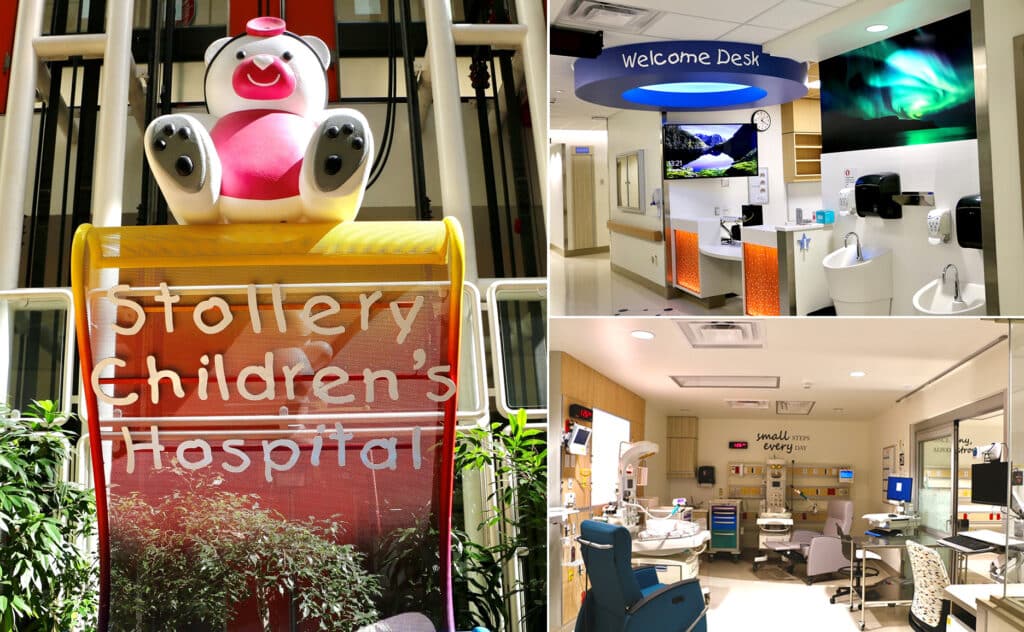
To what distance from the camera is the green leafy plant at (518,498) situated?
2.70 metres

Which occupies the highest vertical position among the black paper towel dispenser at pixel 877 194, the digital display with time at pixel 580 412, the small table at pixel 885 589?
the black paper towel dispenser at pixel 877 194

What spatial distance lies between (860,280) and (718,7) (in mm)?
542

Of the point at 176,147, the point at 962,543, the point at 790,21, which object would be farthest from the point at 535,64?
the point at 962,543

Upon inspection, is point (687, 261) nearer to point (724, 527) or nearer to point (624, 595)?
point (724, 527)

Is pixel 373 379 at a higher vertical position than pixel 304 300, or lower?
lower

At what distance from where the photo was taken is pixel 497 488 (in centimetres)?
277

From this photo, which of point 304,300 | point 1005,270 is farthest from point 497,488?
point 1005,270

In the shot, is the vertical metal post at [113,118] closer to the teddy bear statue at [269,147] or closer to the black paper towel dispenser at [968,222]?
the teddy bear statue at [269,147]

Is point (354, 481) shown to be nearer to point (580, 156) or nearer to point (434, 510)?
point (434, 510)

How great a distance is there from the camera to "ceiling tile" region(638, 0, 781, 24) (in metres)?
1.48

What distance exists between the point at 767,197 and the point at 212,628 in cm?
192

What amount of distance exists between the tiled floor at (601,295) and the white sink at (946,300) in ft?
1.03

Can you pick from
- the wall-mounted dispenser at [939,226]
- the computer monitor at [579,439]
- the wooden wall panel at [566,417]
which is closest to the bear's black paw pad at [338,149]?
the wooden wall panel at [566,417]

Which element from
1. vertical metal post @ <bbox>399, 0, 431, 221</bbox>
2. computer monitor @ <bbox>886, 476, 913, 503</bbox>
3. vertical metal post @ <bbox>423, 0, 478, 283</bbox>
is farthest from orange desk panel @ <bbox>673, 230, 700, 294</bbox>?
vertical metal post @ <bbox>399, 0, 431, 221</bbox>
